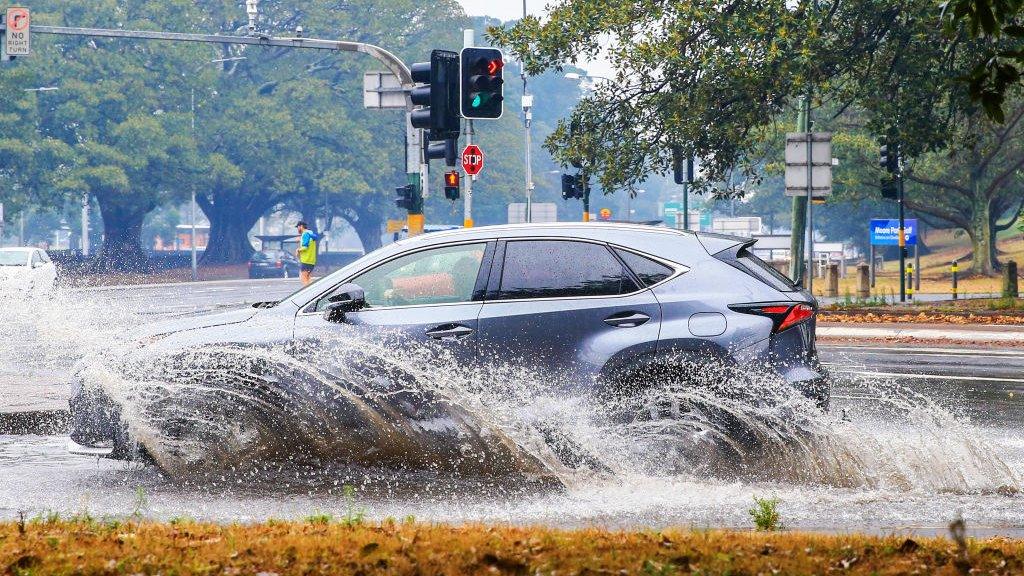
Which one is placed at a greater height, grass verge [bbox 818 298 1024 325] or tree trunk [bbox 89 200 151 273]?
tree trunk [bbox 89 200 151 273]

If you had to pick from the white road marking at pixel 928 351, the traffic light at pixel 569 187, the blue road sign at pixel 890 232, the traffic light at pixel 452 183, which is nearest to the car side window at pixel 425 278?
the white road marking at pixel 928 351

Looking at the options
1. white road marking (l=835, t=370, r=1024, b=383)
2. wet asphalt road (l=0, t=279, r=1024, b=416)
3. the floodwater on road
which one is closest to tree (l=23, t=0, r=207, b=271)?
wet asphalt road (l=0, t=279, r=1024, b=416)

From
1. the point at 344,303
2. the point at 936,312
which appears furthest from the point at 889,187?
the point at 344,303

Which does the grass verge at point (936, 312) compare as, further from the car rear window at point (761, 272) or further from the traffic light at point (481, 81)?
the car rear window at point (761, 272)

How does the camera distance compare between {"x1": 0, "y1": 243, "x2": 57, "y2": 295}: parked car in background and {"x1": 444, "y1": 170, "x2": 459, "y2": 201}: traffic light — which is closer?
{"x1": 444, "y1": 170, "x2": 459, "y2": 201}: traffic light

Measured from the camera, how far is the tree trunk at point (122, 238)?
2413 inches

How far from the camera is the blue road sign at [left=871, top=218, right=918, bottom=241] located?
35062 millimetres

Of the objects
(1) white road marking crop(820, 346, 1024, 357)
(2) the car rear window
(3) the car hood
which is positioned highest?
(2) the car rear window

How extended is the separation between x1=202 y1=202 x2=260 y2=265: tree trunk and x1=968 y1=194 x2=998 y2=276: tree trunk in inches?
1376

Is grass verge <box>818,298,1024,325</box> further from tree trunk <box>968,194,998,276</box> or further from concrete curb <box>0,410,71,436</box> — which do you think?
tree trunk <box>968,194,998,276</box>

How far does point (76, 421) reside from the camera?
873 centimetres

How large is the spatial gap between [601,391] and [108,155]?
54.1m

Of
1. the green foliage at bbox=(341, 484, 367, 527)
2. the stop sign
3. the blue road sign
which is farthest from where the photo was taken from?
the blue road sign

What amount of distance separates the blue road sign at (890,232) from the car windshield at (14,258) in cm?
2177
